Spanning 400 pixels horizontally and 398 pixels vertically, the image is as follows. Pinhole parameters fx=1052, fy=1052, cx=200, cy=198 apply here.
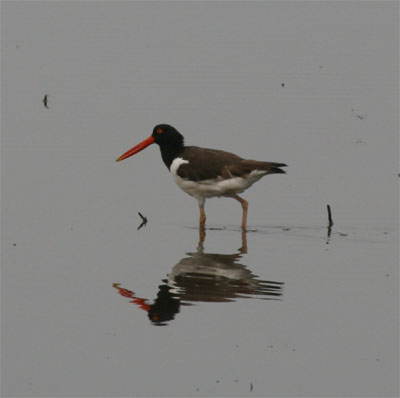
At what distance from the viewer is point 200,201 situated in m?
13.9

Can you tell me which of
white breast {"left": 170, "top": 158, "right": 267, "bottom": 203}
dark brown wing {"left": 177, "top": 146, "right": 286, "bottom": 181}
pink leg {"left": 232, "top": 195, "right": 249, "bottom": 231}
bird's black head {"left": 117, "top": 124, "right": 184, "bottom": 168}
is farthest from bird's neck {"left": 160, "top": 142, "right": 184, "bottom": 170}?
pink leg {"left": 232, "top": 195, "right": 249, "bottom": 231}

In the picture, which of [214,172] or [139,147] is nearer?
[214,172]

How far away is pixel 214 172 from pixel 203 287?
3.06m

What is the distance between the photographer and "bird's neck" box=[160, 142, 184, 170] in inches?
560

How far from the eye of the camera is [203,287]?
10.7 m

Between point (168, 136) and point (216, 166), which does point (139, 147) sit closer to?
point (168, 136)

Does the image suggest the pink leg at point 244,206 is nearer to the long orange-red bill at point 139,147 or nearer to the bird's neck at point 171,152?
the bird's neck at point 171,152

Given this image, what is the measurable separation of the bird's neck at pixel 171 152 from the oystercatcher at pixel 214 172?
0.02m

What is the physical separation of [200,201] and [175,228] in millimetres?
643

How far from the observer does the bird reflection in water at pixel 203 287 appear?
10.1 metres

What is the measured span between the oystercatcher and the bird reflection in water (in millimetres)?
1686

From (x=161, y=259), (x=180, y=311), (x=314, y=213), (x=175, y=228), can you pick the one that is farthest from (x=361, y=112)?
(x=180, y=311)

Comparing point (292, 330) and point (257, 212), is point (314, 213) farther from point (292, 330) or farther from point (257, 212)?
point (292, 330)

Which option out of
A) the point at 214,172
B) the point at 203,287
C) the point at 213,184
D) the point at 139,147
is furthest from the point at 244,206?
the point at 203,287
